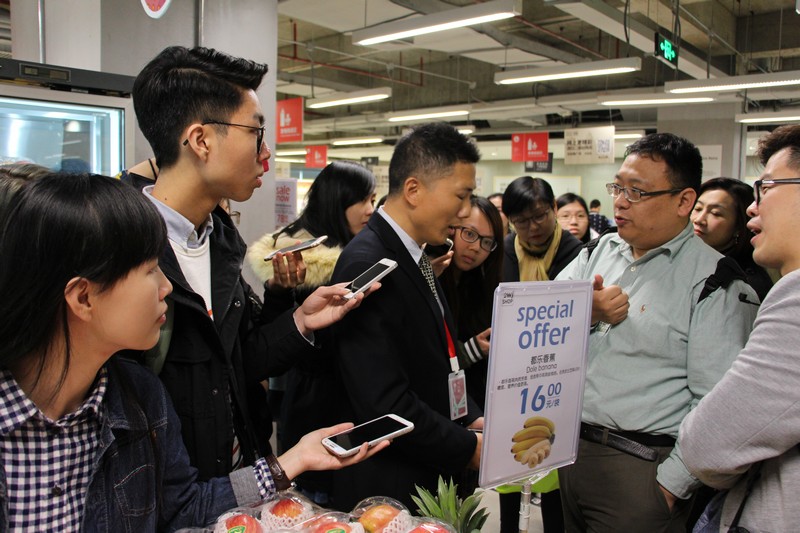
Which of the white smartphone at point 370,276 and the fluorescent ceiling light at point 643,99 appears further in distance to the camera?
the fluorescent ceiling light at point 643,99

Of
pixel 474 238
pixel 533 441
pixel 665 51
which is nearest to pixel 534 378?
pixel 533 441

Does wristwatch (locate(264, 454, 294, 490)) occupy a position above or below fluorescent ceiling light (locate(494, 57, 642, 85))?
below

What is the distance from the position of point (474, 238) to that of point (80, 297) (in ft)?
7.16

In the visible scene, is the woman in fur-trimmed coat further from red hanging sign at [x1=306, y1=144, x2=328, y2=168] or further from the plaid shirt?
red hanging sign at [x1=306, y1=144, x2=328, y2=168]

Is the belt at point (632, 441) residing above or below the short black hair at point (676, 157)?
below

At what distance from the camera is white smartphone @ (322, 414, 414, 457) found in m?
1.38

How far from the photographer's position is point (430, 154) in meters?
1.98

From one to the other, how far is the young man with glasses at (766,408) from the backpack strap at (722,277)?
0.97 feet

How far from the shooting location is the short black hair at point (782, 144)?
4.92 feet

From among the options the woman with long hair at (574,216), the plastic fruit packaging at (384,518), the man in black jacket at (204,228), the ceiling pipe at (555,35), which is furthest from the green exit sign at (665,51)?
the plastic fruit packaging at (384,518)

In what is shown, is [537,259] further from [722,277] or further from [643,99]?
[643,99]

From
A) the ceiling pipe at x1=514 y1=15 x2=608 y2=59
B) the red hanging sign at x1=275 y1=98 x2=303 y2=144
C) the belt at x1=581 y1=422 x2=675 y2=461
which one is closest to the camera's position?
the belt at x1=581 y1=422 x2=675 y2=461

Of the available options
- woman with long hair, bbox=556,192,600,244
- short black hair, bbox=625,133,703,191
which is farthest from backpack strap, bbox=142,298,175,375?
woman with long hair, bbox=556,192,600,244

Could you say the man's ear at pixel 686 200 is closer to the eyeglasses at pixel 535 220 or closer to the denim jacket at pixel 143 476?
the denim jacket at pixel 143 476
